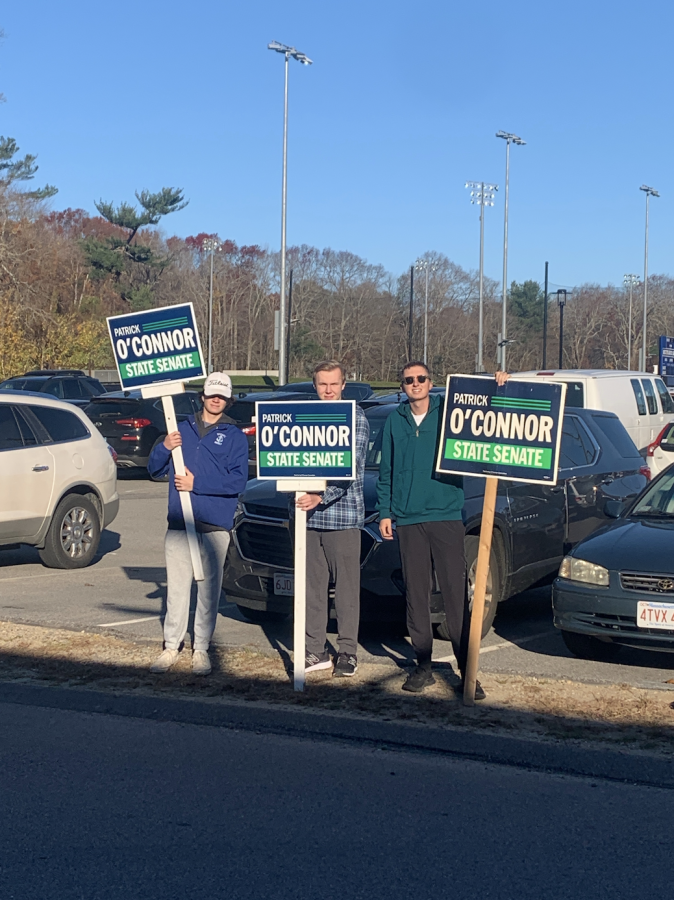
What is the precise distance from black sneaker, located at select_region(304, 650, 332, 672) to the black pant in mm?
743

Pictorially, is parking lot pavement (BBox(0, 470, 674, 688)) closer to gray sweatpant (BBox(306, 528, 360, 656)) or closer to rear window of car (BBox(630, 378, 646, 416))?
gray sweatpant (BBox(306, 528, 360, 656))

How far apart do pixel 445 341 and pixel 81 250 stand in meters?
30.3

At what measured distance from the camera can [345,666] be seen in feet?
22.5

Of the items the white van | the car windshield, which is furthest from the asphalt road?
the white van

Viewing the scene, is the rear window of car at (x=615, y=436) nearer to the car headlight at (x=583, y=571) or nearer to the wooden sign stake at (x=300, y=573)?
the car headlight at (x=583, y=571)

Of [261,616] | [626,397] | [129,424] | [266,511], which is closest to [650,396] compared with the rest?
[626,397]

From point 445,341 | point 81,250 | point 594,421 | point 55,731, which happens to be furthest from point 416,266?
point 55,731

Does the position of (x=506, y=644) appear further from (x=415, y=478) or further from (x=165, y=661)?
(x=165, y=661)

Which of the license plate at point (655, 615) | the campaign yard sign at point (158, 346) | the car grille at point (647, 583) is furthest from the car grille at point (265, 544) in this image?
the license plate at point (655, 615)

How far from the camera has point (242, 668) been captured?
7.19 meters

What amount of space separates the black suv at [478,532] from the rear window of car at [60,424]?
364 centimetres

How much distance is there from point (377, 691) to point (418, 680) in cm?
26

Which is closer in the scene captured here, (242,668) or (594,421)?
(242,668)

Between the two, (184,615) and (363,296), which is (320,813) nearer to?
(184,615)
